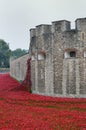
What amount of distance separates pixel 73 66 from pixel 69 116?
8257mm

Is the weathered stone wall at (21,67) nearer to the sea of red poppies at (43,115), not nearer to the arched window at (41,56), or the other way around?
the arched window at (41,56)

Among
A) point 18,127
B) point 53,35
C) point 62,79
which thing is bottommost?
point 18,127

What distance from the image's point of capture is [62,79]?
77.4 ft

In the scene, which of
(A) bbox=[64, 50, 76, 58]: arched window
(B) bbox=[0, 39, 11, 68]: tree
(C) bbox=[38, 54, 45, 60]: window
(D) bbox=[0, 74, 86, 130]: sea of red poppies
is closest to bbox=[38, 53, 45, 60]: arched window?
(C) bbox=[38, 54, 45, 60]: window

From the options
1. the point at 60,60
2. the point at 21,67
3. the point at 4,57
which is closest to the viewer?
the point at 60,60

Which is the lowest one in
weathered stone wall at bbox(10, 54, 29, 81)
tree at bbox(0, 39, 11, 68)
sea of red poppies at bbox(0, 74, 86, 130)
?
sea of red poppies at bbox(0, 74, 86, 130)

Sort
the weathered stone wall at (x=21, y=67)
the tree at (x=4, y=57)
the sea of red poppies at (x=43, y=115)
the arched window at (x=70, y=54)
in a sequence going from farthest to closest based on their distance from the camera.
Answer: the tree at (x=4, y=57), the weathered stone wall at (x=21, y=67), the arched window at (x=70, y=54), the sea of red poppies at (x=43, y=115)

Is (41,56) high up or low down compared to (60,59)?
up

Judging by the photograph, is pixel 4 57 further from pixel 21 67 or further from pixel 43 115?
pixel 43 115

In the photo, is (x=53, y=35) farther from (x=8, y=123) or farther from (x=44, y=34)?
(x=8, y=123)

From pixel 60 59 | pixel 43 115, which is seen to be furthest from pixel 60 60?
pixel 43 115

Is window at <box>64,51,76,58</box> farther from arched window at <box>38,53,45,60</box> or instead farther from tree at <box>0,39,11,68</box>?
tree at <box>0,39,11,68</box>

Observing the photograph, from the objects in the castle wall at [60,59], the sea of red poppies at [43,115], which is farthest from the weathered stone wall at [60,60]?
the sea of red poppies at [43,115]

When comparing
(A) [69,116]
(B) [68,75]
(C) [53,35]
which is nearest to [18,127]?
(A) [69,116]
